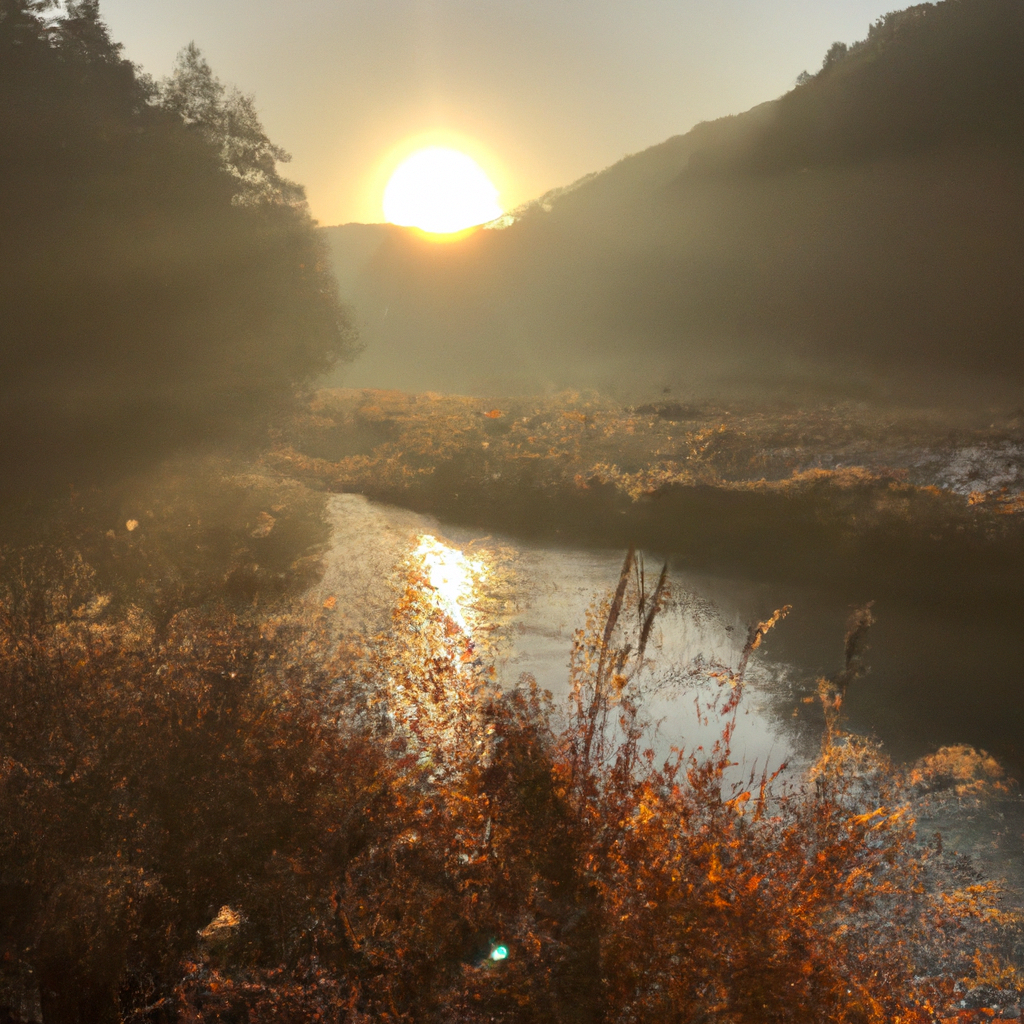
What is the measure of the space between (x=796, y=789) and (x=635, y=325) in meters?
23.3

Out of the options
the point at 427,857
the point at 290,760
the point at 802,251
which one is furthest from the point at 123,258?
the point at 802,251

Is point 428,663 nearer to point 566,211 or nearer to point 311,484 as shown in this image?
point 311,484

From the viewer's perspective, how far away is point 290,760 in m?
6.64

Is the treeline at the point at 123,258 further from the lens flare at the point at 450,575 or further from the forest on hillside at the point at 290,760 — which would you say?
the lens flare at the point at 450,575

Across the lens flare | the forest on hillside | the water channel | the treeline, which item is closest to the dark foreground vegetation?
the forest on hillside

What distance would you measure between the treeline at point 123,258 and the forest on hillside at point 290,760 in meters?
0.06

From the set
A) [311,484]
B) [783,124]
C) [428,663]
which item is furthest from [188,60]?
[783,124]

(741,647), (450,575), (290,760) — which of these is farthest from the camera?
(450,575)

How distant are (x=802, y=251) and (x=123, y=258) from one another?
23644 millimetres

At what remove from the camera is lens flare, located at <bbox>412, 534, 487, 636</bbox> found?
10.3 metres

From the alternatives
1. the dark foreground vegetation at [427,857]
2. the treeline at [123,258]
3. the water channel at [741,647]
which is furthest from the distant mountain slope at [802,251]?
the dark foreground vegetation at [427,857]

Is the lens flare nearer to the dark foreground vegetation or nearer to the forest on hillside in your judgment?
the forest on hillside

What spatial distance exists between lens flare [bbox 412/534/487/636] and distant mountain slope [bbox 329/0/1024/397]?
1427 centimetres

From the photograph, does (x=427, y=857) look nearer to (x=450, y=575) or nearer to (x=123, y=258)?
(x=450, y=575)
